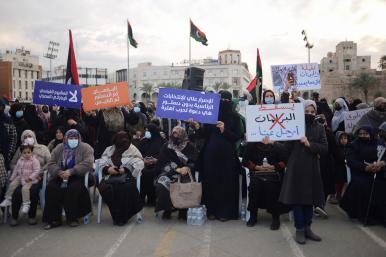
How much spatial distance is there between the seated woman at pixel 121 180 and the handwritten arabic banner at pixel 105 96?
59.8 inches

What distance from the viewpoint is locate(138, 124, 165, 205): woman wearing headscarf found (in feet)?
23.1

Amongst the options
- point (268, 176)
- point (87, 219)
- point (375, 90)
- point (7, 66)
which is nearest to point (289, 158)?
point (268, 176)

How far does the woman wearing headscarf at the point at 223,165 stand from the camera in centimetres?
611

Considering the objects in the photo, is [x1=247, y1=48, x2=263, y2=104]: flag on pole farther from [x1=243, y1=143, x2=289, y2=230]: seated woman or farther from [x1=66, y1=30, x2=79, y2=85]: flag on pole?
[x1=66, y1=30, x2=79, y2=85]: flag on pole

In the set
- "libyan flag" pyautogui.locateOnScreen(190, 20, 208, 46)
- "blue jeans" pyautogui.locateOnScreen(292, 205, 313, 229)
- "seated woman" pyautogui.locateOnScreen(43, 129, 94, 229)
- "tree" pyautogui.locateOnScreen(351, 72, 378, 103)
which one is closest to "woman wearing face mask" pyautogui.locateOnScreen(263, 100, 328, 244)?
"blue jeans" pyautogui.locateOnScreen(292, 205, 313, 229)

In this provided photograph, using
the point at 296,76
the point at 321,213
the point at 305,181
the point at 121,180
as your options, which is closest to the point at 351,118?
the point at 321,213

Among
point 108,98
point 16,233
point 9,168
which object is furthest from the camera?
A: point 108,98

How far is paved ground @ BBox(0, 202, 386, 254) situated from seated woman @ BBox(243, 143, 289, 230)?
0.25m

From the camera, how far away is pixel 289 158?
506cm

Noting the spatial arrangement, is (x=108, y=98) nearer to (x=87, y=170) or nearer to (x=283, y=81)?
(x=87, y=170)

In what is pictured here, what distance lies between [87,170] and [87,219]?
742 mm

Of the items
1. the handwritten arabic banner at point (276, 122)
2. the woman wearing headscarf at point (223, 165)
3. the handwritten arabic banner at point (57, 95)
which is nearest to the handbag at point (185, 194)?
the woman wearing headscarf at point (223, 165)

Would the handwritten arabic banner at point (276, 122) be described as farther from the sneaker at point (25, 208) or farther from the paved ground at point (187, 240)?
the sneaker at point (25, 208)

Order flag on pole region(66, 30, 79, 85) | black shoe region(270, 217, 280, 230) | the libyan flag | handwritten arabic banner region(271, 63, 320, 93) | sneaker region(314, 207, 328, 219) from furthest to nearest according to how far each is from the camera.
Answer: the libyan flag < handwritten arabic banner region(271, 63, 320, 93) < flag on pole region(66, 30, 79, 85) < sneaker region(314, 207, 328, 219) < black shoe region(270, 217, 280, 230)
